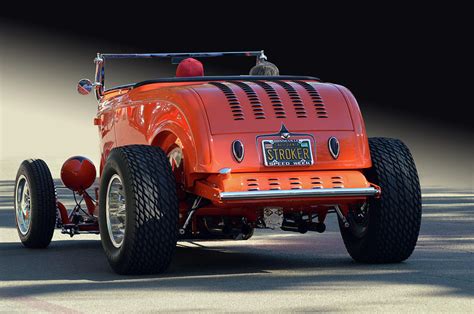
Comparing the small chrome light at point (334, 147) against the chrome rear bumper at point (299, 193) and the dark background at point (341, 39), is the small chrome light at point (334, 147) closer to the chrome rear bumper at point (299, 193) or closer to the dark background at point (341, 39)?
the chrome rear bumper at point (299, 193)

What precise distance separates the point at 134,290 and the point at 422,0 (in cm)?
1696

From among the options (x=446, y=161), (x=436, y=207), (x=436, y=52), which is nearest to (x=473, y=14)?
(x=436, y=52)

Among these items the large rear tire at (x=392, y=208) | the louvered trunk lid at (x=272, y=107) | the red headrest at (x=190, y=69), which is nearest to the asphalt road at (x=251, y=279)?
the large rear tire at (x=392, y=208)

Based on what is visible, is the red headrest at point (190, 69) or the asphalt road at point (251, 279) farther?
the red headrest at point (190, 69)

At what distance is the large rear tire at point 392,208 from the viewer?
9.18 metres

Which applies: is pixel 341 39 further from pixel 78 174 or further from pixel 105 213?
pixel 105 213

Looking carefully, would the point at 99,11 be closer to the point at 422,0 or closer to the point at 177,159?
the point at 422,0

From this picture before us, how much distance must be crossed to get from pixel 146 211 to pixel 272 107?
1137mm

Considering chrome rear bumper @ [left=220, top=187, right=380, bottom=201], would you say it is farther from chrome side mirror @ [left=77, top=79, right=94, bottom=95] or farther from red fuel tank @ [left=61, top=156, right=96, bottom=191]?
chrome side mirror @ [left=77, top=79, right=94, bottom=95]

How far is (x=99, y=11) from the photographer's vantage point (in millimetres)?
26422

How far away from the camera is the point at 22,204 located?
11.1m

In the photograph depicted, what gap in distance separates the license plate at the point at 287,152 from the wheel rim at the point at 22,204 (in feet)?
8.87

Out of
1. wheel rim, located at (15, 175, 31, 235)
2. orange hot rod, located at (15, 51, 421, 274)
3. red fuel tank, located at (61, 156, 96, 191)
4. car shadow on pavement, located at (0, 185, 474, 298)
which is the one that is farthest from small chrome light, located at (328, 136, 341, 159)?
wheel rim, located at (15, 175, 31, 235)

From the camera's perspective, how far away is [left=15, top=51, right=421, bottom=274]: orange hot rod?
8.73 m
